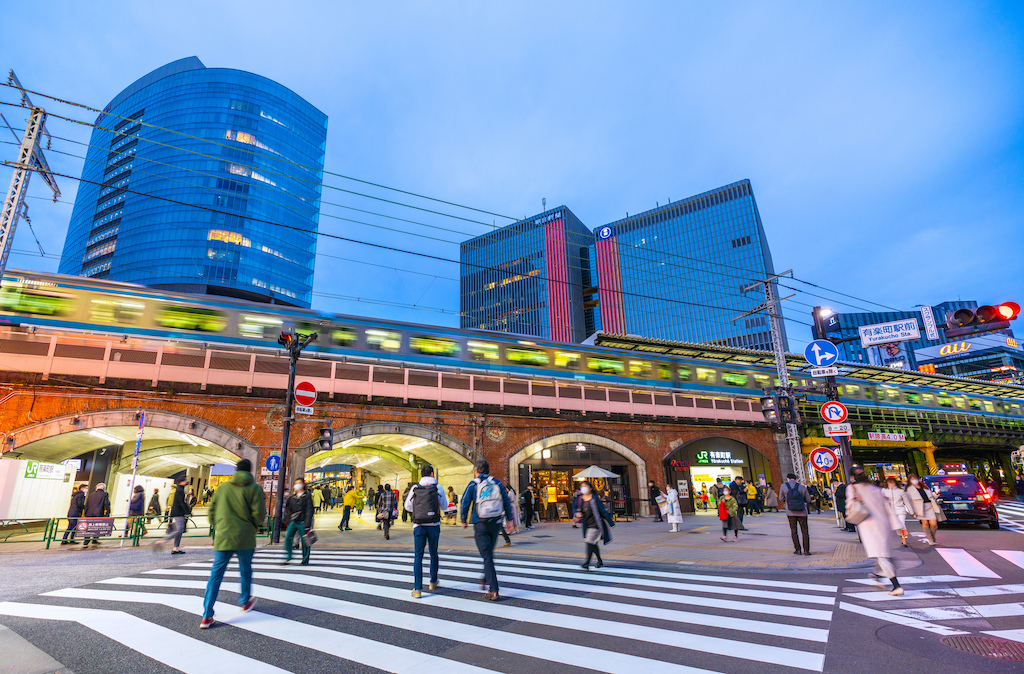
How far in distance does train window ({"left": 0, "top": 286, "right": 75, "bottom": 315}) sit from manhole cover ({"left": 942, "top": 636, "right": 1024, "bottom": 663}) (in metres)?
24.2

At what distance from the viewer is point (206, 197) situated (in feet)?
238

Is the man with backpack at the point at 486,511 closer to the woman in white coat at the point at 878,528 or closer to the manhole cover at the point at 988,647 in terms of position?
the manhole cover at the point at 988,647

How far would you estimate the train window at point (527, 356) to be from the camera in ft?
81.0

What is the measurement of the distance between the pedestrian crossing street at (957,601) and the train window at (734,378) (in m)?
23.5

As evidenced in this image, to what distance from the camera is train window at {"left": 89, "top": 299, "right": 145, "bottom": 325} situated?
17750mm

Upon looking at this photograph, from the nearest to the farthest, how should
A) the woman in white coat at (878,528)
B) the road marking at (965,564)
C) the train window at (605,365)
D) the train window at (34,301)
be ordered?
1. the woman in white coat at (878,528)
2. the road marking at (965,564)
3. the train window at (34,301)
4. the train window at (605,365)

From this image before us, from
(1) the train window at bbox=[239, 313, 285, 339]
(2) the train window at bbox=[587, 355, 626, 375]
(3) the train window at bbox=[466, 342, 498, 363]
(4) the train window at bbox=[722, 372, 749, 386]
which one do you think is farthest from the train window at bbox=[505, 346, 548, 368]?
(4) the train window at bbox=[722, 372, 749, 386]

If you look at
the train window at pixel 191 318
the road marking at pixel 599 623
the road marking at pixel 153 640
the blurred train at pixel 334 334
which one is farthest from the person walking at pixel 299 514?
the train window at pixel 191 318

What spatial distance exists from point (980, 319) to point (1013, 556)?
15.2ft

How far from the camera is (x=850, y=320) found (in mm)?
151250

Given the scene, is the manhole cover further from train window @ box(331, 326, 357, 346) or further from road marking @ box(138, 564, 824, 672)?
train window @ box(331, 326, 357, 346)

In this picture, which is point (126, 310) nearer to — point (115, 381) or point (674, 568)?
point (115, 381)

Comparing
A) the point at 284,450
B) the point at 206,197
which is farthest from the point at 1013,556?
the point at 206,197

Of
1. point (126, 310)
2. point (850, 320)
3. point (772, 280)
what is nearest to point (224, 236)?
point (126, 310)
